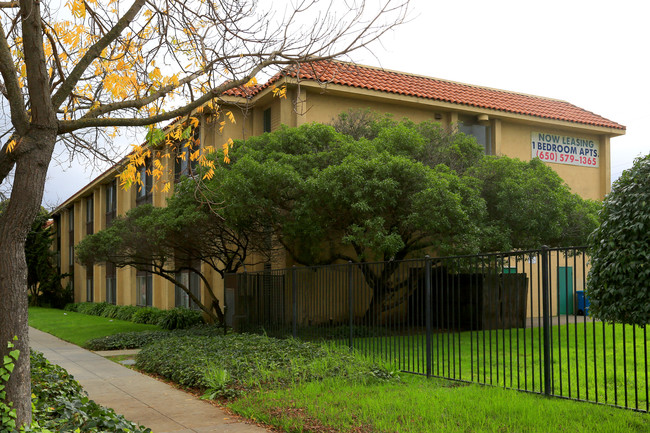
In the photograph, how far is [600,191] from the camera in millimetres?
26188

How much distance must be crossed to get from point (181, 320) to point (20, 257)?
16.0 meters

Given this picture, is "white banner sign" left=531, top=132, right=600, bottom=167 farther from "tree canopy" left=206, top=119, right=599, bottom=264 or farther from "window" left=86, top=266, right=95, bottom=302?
"window" left=86, top=266, right=95, bottom=302

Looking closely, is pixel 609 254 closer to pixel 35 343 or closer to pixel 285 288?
pixel 285 288

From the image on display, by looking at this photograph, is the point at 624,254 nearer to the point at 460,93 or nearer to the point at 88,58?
the point at 88,58

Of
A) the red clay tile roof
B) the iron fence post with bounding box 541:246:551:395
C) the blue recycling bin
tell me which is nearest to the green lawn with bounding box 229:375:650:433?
the iron fence post with bounding box 541:246:551:395

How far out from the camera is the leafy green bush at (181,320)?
21.4 meters

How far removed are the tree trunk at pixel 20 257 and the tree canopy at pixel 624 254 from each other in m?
5.57

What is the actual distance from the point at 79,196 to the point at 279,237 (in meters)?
28.1

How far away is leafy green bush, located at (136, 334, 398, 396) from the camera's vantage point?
947cm

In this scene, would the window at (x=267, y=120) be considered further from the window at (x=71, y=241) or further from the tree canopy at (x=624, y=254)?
the window at (x=71, y=241)

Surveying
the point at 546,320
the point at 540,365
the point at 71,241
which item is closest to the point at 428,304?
the point at 546,320

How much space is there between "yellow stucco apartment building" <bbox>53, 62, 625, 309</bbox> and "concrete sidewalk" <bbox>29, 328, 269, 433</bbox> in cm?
705

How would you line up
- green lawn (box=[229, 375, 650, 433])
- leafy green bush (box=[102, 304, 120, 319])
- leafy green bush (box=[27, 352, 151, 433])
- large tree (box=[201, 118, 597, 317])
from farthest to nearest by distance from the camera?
leafy green bush (box=[102, 304, 120, 319]) → large tree (box=[201, 118, 597, 317]) → green lawn (box=[229, 375, 650, 433]) → leafy green bush (box=[27, 352, 151, 433])

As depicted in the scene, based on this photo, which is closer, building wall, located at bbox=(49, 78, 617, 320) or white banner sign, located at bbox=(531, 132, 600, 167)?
building wall, located at bbox=(49, 78, 617, 320)
